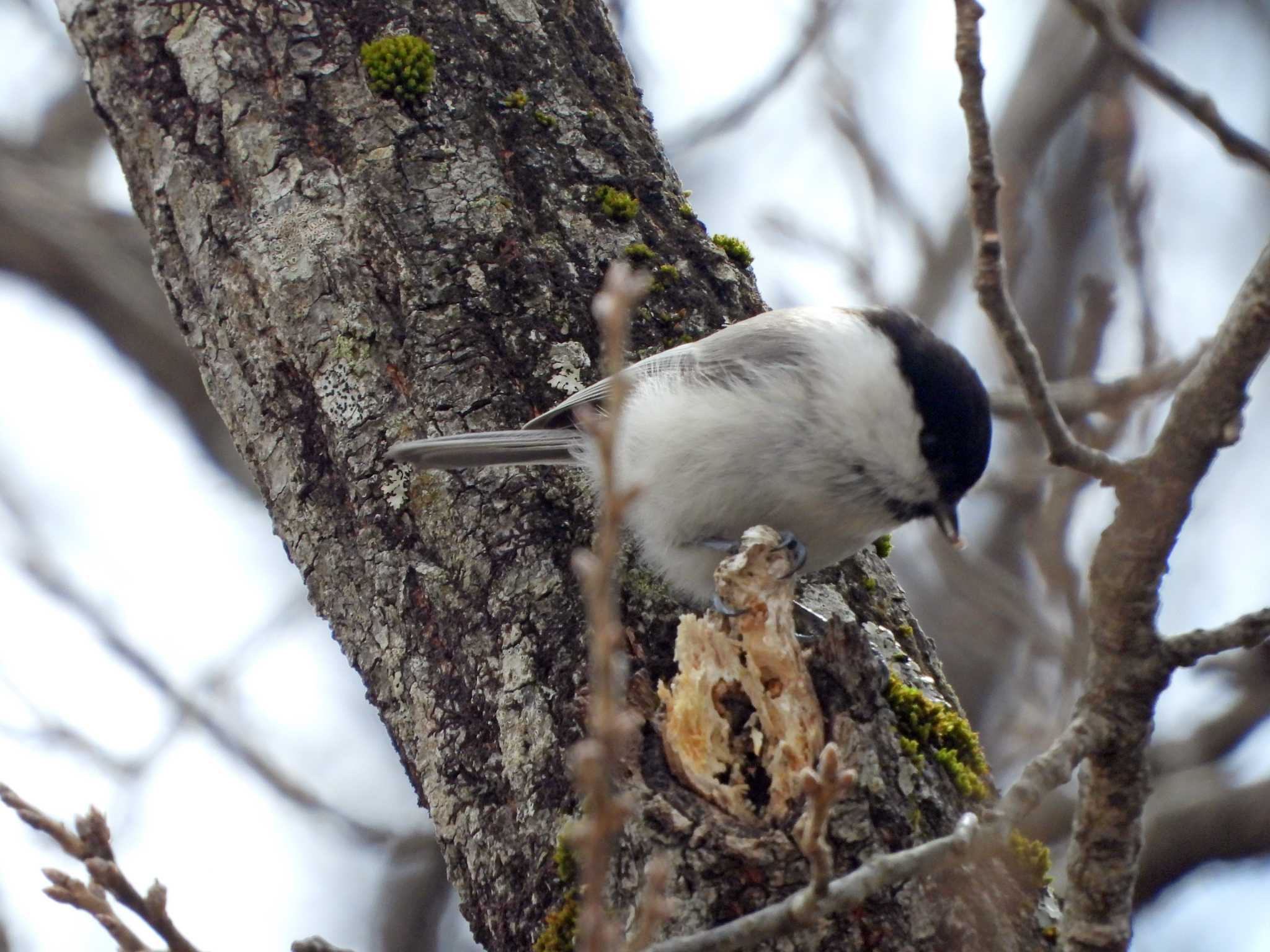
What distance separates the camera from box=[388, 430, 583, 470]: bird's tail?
1.98 metres

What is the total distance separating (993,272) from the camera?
4.39 feet

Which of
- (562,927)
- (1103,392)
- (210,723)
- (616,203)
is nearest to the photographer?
(562,927)

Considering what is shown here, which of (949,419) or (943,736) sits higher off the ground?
(949,419)

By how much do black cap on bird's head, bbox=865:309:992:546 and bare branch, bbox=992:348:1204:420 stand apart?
0.82 meters

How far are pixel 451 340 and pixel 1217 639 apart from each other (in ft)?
4.05

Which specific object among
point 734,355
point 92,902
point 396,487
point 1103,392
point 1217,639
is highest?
point 1103,392

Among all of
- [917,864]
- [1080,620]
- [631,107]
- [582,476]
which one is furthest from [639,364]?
[1080,620]

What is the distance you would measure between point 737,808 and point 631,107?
57.3 inches

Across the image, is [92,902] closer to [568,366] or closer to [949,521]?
[568,366]

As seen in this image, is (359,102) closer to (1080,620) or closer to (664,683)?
(664,683)

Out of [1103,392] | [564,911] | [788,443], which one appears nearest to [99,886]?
[564,911]

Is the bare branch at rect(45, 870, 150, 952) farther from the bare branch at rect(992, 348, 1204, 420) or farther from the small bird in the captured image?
the bare branch at rect(992, 348, 1204, 420)

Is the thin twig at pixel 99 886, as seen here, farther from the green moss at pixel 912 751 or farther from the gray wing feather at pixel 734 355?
the gray wing feather at pixel 734 355

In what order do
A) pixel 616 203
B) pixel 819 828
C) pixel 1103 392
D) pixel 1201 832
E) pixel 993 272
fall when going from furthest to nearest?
pixel 1201 832 → pixel 1103 392 → pixel 616 203 → pixel 993 272 → pixel 819 828
